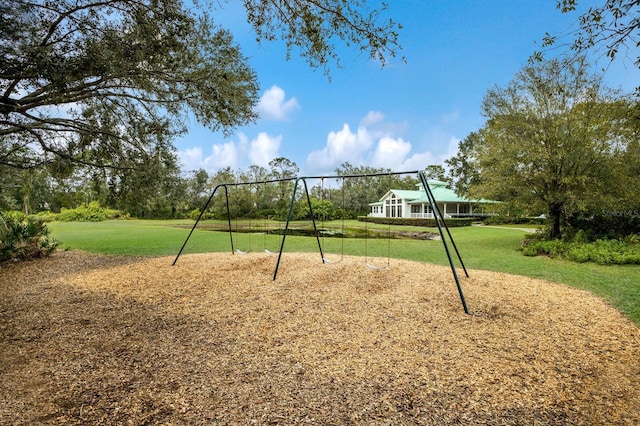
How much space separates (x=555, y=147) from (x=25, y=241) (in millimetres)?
16825

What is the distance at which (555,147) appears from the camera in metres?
11.4

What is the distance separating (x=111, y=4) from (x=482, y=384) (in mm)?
6983

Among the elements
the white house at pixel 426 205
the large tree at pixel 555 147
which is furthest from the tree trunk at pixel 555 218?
the white house at pixel 426 205

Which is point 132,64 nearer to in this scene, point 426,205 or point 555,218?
point 555,218

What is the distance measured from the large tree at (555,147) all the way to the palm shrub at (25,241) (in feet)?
48.3

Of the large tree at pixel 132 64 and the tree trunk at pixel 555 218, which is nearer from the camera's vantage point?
the large tree at pixel 132 64

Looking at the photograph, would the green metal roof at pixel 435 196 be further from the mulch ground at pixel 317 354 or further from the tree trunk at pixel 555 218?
the mulch ground at pixel 317 354

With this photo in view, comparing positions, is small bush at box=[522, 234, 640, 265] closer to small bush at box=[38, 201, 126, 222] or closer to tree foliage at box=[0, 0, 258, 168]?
tree foliage at box=[0, 0, 258, 168]

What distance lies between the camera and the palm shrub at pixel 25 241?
906 centimetres

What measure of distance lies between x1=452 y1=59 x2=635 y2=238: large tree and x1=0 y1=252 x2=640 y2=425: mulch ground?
602cm

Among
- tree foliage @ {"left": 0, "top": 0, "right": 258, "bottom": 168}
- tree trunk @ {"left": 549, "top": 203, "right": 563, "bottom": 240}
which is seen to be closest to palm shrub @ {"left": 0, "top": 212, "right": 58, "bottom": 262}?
tree foliage @ {"left": 0, "top": 0, "right": 258, "bottom": 168}

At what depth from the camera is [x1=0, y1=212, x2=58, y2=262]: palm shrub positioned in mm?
9062

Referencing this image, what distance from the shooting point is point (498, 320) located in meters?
4.69

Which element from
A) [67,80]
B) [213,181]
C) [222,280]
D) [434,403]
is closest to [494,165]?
[222,280]
